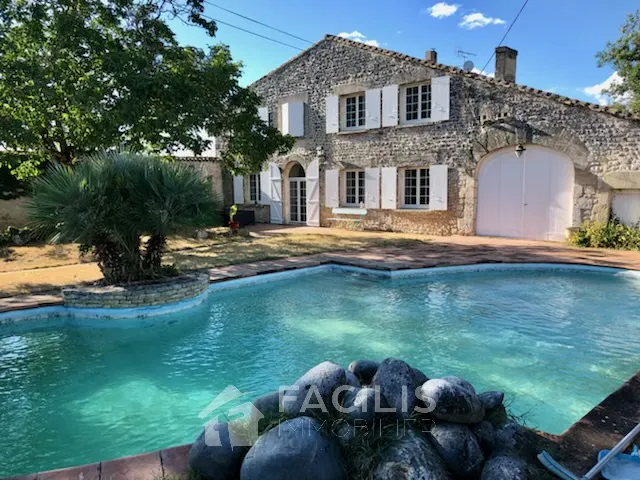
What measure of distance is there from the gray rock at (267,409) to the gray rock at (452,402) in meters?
0.81

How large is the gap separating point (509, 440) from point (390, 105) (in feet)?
42.2

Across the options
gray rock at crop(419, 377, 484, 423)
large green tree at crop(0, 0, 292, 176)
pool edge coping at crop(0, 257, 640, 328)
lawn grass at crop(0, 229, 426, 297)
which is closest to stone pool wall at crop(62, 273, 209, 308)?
pool edge coping at crop(0, 257, 640, 328)

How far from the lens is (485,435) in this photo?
2326mm

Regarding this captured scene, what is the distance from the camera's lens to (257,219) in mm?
18234

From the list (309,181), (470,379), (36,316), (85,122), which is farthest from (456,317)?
(309,181)

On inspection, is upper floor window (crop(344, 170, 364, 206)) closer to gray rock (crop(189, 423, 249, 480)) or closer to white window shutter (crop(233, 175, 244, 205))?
white window shutter (crop(233, 175, 244, 205))

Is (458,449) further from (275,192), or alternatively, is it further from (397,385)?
(275,192)

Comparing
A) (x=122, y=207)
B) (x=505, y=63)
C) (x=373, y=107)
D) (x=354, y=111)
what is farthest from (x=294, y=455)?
(x=354, y=111)

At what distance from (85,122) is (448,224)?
998 centimetres

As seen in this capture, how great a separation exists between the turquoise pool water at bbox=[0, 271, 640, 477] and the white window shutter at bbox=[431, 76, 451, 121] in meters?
6.97

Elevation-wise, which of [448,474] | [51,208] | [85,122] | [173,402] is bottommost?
[173,402]

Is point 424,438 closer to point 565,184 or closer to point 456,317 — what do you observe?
point 456,317

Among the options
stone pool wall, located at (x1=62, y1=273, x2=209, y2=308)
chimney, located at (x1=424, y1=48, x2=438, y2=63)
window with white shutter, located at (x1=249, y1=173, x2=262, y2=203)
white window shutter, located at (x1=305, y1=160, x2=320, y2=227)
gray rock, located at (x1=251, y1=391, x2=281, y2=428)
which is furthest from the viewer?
window with white shutter, located at (x1=249, y1=173, x2=262, y2=203)

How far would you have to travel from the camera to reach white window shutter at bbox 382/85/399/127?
1375cm
